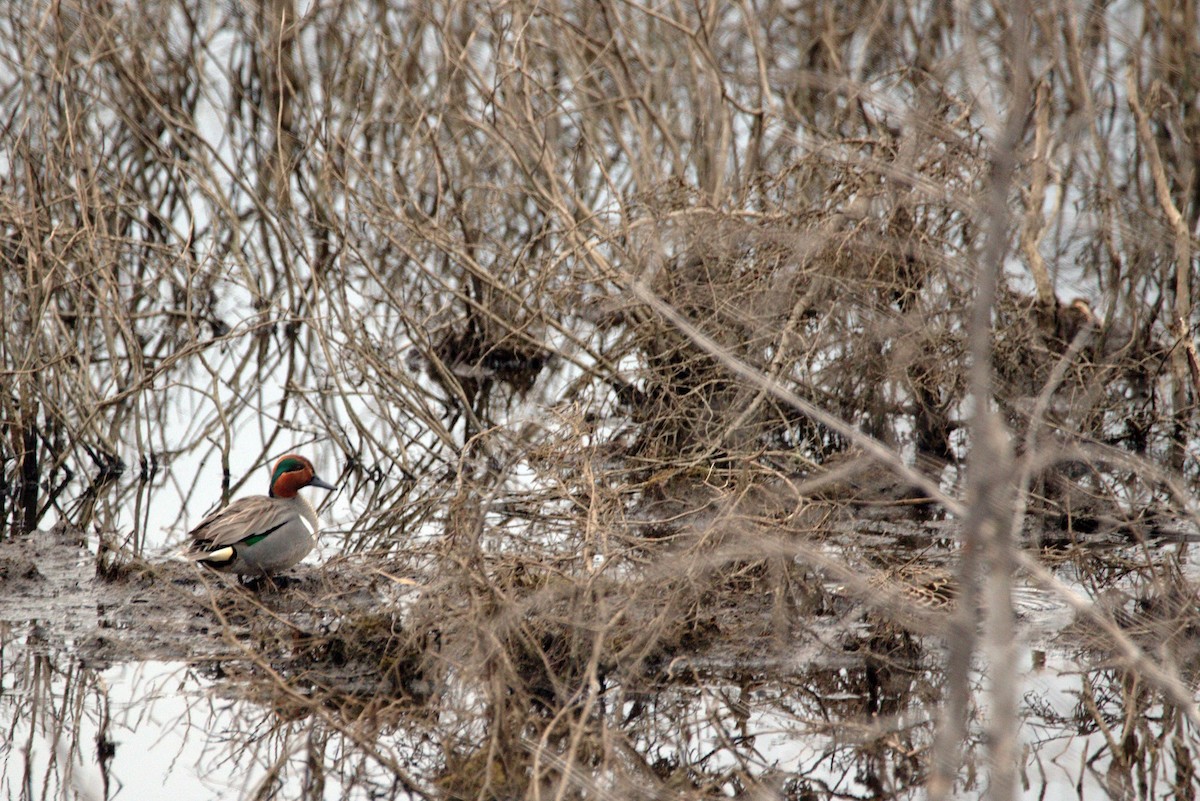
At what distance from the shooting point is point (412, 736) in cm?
438

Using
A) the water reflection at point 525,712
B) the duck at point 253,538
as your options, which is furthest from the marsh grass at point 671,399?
the duck at point 253,538

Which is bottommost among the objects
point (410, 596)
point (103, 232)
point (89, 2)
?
point (410, 596)

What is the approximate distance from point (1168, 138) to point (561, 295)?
656cm

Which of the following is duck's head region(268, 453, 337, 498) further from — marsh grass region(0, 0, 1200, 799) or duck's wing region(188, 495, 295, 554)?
marsh grass region(0, 0, 1200, 799)

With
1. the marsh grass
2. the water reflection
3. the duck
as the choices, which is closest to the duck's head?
the duck

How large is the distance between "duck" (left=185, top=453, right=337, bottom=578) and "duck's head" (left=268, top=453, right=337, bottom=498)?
22 cm

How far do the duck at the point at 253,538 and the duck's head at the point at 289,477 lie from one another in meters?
0.22

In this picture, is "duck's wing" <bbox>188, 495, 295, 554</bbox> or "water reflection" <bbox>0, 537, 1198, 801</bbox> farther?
"duck's wing" <bbox>188, 495, 295, 554</bbox>


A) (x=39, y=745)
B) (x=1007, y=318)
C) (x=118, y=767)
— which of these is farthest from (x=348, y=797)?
(x=1007, y=318)

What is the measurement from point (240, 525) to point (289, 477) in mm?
458

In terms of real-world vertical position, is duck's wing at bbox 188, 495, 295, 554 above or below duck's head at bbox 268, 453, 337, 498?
below

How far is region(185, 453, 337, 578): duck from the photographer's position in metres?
5.48

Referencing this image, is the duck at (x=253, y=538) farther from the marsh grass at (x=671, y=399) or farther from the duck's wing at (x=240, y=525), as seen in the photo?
the marsh grass at (x=671, y=399)

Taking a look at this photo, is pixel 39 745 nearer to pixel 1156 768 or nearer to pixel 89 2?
pixel 1156 768
